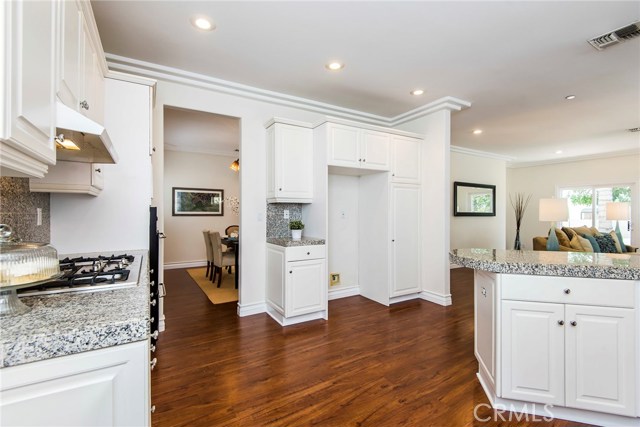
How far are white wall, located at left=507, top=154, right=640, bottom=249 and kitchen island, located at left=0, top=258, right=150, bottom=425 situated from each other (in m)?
8.95

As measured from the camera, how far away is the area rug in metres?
4.12

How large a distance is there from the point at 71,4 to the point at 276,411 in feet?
7.76

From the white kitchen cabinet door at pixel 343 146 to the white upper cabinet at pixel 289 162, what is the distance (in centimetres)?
29

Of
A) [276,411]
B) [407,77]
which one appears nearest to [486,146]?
[407,77]

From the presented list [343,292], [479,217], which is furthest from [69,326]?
[479,217]

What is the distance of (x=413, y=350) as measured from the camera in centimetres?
261

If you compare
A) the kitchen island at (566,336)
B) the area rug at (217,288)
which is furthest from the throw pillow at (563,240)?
the area rug at (217,288)

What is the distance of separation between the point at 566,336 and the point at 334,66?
2.78 m

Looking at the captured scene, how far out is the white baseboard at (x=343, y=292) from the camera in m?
4.06

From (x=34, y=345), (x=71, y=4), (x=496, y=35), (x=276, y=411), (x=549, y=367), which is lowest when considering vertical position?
(x=276, y=411)

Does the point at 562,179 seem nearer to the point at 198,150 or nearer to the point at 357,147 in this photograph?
the point at 357,147

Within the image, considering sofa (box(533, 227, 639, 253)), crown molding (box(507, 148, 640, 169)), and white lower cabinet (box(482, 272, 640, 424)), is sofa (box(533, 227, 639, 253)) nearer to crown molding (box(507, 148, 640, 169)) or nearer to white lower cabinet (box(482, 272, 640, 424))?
crown molding (box(507, 148, 640, 169))

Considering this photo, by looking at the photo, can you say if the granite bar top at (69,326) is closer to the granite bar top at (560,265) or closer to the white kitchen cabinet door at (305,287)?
the granite bar top at (560,265)

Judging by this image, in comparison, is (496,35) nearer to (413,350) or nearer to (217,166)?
(413,350)
